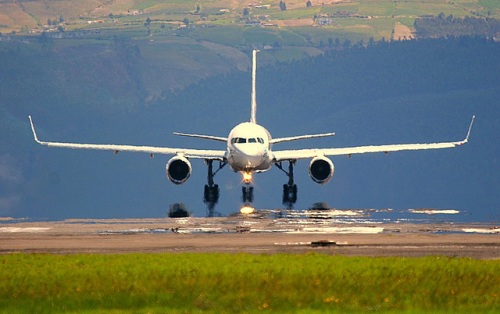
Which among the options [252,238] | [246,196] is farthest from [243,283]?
[246,196]

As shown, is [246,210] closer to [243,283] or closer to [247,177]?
[247,177]

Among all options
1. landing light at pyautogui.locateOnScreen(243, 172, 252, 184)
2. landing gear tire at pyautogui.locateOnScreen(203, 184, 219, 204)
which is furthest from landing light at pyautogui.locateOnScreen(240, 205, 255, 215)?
landing gear tire at pyautogui.locateOnScreen(203, 184, 219, 204)

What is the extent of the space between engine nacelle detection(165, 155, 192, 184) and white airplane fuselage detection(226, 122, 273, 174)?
7.33ft

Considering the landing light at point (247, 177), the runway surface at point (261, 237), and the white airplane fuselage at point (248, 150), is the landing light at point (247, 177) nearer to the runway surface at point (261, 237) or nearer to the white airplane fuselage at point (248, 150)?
the white airplane fuselage at point (248, 150)

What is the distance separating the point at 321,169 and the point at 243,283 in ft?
152

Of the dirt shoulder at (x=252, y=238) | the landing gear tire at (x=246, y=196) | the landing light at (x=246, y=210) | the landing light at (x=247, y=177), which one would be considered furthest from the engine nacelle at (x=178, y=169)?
the dirt shoulder at (x=252, y=238)

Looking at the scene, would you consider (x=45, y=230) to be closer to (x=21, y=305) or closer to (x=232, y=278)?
(x=232, y=278)

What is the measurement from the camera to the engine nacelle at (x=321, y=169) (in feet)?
258

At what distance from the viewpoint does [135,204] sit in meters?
101

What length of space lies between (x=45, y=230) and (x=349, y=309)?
27.5 metres

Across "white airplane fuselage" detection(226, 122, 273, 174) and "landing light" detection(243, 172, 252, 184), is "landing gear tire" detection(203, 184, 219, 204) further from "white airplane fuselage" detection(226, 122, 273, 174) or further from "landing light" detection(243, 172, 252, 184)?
"landing light" detection(243, 172, 252, 184)

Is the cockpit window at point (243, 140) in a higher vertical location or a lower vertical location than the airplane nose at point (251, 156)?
higher

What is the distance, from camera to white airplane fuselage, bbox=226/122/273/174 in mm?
76688

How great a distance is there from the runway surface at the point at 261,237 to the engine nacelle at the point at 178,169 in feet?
52.9
